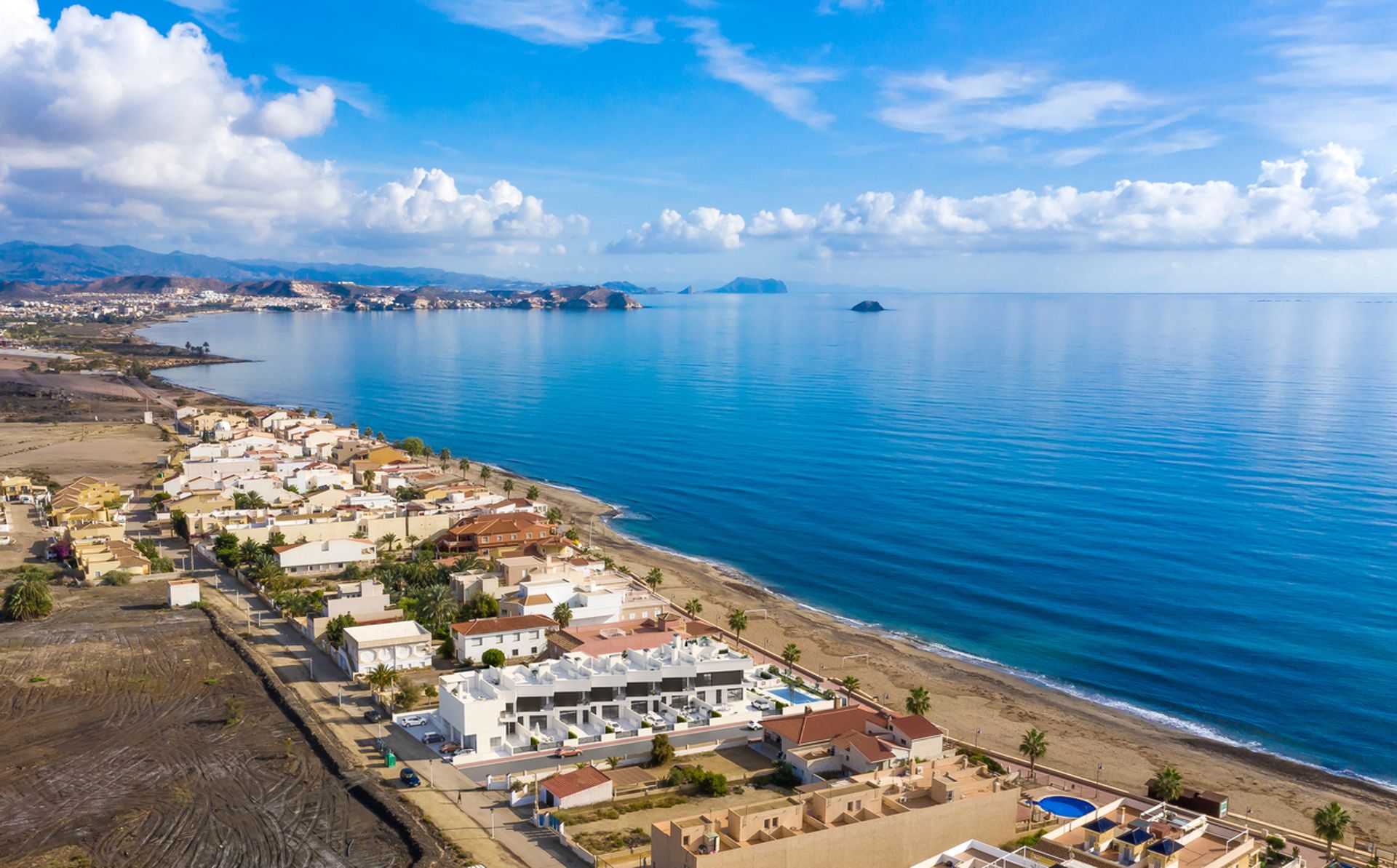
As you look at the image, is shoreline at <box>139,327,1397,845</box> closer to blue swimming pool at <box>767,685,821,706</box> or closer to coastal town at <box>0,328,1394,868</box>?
coastal town at <box>0,328,1394,868</box>

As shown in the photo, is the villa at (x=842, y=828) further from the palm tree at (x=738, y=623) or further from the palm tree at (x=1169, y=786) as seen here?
the palm tree at (x=738, y=623)

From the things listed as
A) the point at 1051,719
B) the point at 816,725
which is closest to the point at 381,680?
the point at 816,725

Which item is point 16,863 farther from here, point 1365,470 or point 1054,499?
point 1365,470

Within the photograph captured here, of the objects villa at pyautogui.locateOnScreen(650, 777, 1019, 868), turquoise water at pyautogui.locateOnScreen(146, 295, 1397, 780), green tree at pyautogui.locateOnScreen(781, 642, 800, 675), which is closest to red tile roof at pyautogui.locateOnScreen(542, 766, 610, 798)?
villa at pyautogui.locateOnScreen(650, 777, 1019, 868)

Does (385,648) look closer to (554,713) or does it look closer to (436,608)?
(436,608)

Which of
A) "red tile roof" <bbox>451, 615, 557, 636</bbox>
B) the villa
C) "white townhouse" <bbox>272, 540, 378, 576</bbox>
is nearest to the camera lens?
the villa

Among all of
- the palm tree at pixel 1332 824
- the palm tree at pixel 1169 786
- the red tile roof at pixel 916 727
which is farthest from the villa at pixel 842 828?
the palm tree at pixel 1332 824
